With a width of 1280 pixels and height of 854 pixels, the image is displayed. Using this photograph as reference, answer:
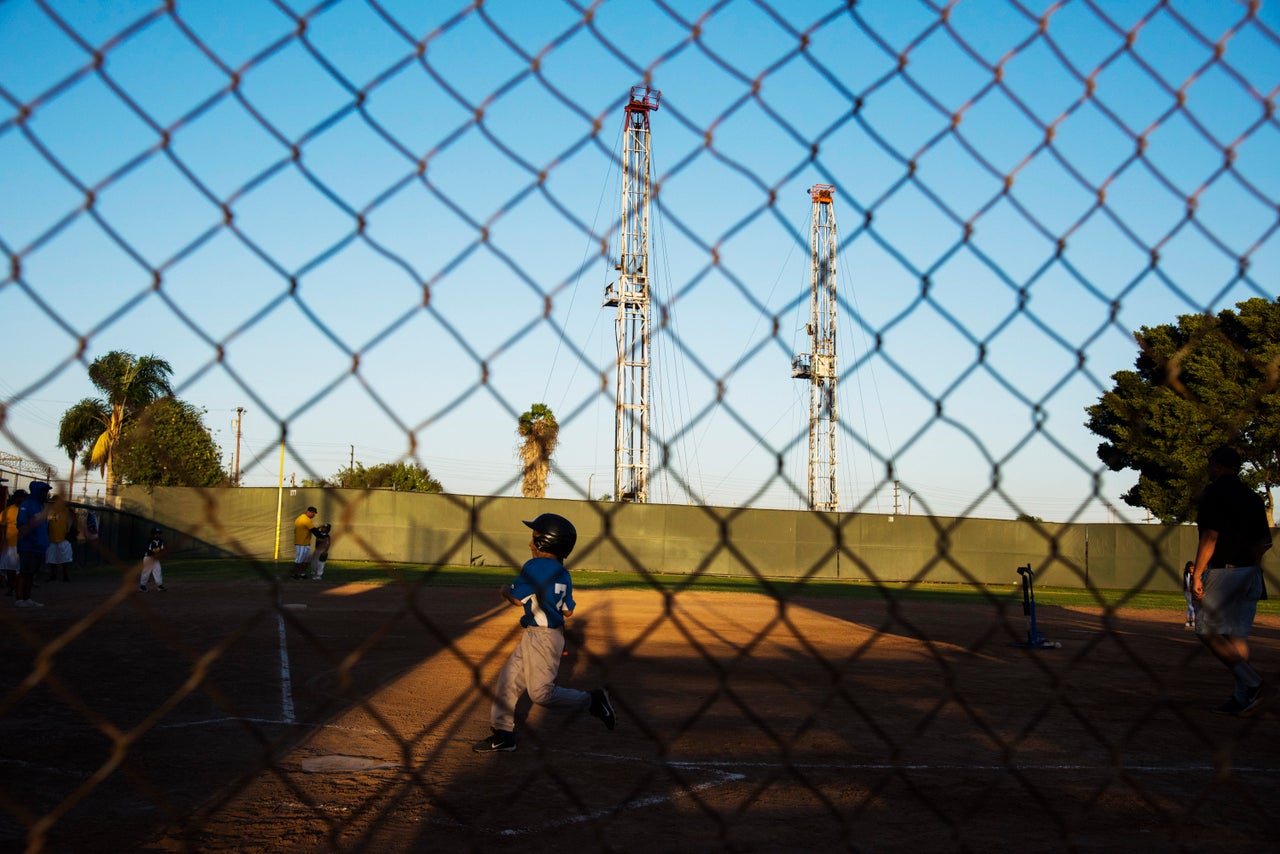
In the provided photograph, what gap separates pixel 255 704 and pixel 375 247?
6623 mm

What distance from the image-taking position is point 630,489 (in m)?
2.32

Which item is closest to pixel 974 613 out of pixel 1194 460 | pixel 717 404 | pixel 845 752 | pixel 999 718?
pixel 999 718

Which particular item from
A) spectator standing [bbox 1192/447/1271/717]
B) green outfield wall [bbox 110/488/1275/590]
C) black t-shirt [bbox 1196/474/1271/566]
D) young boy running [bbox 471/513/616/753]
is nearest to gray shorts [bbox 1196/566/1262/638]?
spectator standing [bbox 1192/447/1271/717]

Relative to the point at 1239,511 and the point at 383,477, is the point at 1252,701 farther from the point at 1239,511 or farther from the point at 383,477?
the point at 383,477

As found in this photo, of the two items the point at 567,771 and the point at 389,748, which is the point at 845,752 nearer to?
the point at 567,771

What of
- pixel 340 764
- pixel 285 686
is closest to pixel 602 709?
pixel 340 764

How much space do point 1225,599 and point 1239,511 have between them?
2.12 meters

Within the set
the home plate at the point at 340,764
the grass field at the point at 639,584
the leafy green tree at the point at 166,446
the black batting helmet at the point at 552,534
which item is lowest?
the grass field at the point at 639,584

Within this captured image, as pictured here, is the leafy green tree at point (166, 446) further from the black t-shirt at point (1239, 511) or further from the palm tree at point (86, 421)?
the black t-shirt at point (1239, 511)

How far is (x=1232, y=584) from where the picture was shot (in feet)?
20.8

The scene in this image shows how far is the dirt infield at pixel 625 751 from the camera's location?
2.62 metres

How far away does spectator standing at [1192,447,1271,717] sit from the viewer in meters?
5.45

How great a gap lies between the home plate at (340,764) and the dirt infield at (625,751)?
25mm

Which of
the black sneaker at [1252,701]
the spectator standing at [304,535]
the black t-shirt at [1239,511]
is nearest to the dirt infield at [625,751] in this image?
the black sneaker at [1252,701]
